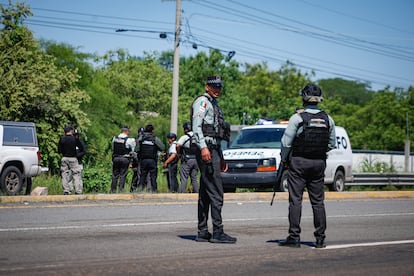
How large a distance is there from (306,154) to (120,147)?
38.0ft

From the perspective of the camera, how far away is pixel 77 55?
4491 centimetres

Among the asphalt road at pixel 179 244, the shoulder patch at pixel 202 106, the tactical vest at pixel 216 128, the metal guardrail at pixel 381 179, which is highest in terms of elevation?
the shoulder patch at pixel 202 106

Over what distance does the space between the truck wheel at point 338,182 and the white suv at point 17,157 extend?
Answer: 8.87m

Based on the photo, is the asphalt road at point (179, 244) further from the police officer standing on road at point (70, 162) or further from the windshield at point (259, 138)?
the windshield at point (259, 138)

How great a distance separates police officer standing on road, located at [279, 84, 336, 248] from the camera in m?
8.52

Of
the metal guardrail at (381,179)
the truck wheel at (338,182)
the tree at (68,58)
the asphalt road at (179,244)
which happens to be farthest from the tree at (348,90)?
the asphalt road at (179,244)

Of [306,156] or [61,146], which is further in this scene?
[61,146]

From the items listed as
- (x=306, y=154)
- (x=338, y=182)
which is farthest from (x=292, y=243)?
(x=338, y=182)

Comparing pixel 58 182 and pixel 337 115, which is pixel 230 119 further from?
pixel 58 182

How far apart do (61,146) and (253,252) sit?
11373mm

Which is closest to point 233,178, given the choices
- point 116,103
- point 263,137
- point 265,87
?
point 263,137

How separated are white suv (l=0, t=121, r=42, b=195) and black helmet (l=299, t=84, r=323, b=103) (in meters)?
10.6

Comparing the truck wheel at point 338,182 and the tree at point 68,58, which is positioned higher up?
the tree at point 68,58

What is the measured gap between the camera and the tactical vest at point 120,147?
19.6 metres
